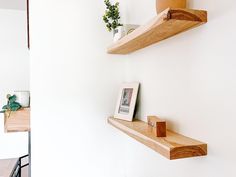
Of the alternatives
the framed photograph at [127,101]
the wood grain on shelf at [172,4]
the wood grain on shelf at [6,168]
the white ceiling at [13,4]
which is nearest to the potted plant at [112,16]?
the framed photograph at [127,101]

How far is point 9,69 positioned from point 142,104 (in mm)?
2448

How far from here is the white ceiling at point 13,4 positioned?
290cm

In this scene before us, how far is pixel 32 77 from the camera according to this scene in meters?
1.49

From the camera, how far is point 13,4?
2996mm

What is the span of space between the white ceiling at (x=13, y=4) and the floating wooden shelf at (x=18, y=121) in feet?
6.14

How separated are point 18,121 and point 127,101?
2.64 feet

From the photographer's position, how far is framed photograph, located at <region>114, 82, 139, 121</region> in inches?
56.3

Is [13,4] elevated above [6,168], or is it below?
above

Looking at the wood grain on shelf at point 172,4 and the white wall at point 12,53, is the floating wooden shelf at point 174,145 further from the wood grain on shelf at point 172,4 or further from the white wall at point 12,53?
the white wall at point 12,53

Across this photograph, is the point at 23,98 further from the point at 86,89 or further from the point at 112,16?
the point at 112,16

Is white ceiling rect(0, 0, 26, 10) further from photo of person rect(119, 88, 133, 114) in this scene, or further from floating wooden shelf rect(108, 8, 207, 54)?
floating wooden shelf rect(108, 8, 207, 54)

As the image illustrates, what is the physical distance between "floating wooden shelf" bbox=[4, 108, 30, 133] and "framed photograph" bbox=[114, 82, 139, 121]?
641 mm

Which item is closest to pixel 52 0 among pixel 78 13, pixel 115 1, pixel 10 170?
pixel 78 13

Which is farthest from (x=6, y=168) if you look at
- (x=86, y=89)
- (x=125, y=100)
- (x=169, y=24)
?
(x=169, y=24)
